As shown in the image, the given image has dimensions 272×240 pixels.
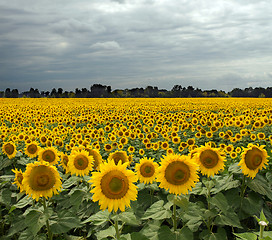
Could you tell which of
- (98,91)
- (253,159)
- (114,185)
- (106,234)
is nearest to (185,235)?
(106,234)

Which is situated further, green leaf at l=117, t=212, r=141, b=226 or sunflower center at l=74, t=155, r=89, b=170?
sunflower center at l=74, t=155, r=89, b=170

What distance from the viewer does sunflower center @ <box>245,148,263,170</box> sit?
11.9 ft

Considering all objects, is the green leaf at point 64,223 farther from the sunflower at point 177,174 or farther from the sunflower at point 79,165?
the sunflower at point 177,174

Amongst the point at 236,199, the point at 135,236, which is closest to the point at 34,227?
the point at 135,236

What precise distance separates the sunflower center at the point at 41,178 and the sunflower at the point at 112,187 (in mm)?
1093

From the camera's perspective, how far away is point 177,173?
10.4 ft

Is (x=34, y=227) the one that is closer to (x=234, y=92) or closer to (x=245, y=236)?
(x=245, y=236)

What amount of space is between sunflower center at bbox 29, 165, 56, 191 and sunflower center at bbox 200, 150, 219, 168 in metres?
2.28

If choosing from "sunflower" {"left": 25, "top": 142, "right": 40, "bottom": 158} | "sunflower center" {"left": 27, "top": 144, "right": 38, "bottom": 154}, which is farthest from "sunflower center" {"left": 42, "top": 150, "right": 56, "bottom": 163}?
"sunflower center" {"left": 27, "top": 144, "right": 38, "bottom": 154}

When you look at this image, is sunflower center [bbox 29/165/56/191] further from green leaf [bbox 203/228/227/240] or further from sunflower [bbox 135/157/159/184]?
green leaf [bbox 203/228/227/240]

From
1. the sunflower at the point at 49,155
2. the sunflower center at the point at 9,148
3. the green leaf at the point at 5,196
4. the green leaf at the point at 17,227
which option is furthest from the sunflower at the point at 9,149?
the green leaf at the point at 17,227

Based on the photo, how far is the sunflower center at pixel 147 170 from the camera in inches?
164

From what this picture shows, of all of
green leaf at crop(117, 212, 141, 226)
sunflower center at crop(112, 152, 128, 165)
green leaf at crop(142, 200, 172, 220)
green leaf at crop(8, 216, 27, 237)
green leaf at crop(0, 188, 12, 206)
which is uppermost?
sunflower center at crop(112, 152, 128, 165)

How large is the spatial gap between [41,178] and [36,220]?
1.99 feet
